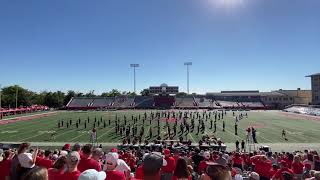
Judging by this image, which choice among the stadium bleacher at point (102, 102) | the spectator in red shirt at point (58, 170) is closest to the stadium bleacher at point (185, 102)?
the stadium bleacher at point (102, 102)

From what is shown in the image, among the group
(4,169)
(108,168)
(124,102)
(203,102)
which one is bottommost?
(4,169)

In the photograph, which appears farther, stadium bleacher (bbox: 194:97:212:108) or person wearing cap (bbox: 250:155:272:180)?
stadium bleacher (bbox: 194:97:212:108)

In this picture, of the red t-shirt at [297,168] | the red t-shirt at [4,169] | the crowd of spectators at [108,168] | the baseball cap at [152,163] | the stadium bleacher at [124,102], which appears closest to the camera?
the crowd of spectators at [108,168]

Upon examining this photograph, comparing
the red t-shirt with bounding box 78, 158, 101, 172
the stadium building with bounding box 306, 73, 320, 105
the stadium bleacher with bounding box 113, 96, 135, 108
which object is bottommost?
the red t-shirt with bounding box 78, 158, 101, 172

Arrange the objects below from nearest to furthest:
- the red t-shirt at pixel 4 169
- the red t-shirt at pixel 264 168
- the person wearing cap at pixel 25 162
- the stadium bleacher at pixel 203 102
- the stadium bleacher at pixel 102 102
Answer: the person wearing cap at pixel 25 162, the red t-shirt at pixel 4 169, the red t-shirt at pixel 264 168, the stadium bleacher at pixel 203 102, the stadium bleacher at pixel 102 102

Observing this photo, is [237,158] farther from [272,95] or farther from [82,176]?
[272,95]

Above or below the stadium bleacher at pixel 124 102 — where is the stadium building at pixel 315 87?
above

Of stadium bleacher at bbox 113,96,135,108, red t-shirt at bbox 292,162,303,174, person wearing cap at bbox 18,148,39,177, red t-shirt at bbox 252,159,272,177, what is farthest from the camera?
stadium bleacher at bbox 113,96,135,108

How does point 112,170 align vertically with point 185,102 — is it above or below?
below

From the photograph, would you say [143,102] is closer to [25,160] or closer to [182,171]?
[25,160]

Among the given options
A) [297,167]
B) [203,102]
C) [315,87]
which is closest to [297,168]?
[297,167]

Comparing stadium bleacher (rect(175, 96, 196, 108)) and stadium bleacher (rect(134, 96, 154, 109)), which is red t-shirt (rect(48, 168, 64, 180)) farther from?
stadium bleacher (rect(175, 96, 196, 108))

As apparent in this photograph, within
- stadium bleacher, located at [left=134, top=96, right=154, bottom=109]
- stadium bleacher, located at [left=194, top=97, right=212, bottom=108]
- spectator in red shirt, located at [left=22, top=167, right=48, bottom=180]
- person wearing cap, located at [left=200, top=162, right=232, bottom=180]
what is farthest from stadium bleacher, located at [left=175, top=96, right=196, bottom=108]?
spectator in red shirt, located at [left=22, top=167, right=48, bottom=180]

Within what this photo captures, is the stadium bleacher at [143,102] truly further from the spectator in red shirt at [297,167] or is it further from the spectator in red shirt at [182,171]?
the spectator in red shirt at [182,171]
